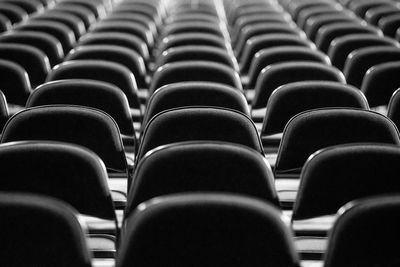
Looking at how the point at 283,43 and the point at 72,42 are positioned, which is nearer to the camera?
Answer: the point at 283,43

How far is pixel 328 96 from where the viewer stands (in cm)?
377

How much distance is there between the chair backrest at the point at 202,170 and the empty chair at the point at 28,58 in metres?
2.72

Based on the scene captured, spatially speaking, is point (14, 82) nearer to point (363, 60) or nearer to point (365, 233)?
point (363, 60)

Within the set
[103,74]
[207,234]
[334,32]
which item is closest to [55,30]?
[103,74]

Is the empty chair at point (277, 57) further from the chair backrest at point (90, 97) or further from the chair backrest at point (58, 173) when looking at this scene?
the chair backrest at point (58, 173)

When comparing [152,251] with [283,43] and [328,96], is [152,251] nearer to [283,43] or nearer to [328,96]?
[328,96]

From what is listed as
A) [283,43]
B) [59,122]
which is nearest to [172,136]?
[59,122]

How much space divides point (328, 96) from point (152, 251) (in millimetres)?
1980

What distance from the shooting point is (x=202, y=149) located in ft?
8.32

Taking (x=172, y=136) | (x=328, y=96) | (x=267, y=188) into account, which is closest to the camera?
(x=267, y=188)

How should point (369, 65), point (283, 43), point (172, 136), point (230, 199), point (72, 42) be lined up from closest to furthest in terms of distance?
point (230, 199) < point (172, 136) < point (369, 65) < point (283, 43) < point (72, 42)

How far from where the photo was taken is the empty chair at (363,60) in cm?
505

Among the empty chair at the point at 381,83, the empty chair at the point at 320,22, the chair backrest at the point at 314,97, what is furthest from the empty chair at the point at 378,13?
the chair backrest at the point at 314,97

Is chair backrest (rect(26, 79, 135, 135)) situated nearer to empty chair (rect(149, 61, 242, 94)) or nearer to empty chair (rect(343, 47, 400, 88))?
empty chair (rect(149, 61, 242, 94))
